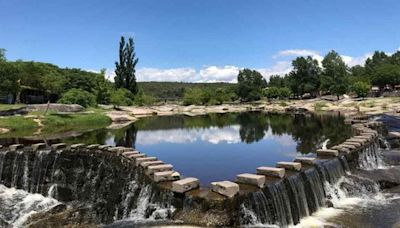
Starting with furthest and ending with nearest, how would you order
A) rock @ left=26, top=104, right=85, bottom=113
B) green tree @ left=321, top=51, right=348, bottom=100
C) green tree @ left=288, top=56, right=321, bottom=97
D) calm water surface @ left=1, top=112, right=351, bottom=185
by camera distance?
green tree @ left=288, top=56, right=321, bottom=97, green tree @ left=321, top=51, right=348, bottom=100, rock @ left=26, top=104, right=85, bottom=113, calm water surface @ left=1, top=112, right=351, bottom=185

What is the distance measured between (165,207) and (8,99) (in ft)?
196

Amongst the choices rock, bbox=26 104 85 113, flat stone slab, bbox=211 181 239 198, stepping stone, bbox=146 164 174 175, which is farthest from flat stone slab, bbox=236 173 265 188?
rock, bbox=26 104 85 113

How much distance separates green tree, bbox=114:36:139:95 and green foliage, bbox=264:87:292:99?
171ft

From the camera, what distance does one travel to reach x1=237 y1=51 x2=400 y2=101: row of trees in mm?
89688

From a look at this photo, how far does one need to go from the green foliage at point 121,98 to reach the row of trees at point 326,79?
156 feet

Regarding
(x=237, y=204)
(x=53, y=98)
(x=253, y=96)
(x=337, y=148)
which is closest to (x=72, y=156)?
(x=237, y=204)

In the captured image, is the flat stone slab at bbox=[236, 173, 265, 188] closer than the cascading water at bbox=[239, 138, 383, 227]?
No

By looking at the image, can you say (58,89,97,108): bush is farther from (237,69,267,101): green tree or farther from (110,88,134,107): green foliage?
(237,69,267,101): green tree

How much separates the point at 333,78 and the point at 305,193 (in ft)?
301

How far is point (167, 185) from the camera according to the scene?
37.5 ft

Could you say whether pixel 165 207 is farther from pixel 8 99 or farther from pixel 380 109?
pixel 8 99

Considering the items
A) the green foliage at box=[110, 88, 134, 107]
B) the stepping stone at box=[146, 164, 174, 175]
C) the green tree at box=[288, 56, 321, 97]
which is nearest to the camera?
the stepping stone at box=[146, 164, 174, 175]

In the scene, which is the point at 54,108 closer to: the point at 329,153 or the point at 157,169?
the point at 157,169

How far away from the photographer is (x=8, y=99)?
60.7 m
